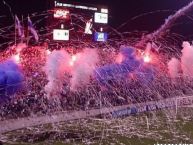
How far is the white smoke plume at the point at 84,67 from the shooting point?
57.6ft

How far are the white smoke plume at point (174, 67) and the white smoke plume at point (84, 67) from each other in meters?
6.45

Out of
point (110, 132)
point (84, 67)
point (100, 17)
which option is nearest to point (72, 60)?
point (84, 67)

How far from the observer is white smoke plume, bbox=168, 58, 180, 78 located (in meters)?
24.2

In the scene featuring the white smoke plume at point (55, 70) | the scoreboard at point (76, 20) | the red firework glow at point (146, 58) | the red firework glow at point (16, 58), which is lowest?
the white smoke plume at point (55, 70)

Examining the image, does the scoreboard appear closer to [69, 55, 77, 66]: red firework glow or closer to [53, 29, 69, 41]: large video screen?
[53, 29, 69, 41]: large video screen

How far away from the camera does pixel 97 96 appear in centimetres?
1927

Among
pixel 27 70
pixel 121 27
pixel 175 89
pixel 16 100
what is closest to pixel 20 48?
pixel 27 70

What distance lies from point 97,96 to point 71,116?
11.9ft

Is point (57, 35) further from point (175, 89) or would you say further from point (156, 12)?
point (156, 12)

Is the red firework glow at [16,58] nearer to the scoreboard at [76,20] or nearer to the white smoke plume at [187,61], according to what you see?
the scoreboard at [76,20]

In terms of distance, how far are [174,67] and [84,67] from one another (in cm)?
810

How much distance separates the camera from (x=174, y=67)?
2481 centimetres

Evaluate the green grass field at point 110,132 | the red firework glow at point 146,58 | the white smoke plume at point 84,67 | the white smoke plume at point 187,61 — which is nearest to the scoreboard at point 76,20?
the red firework glow at point 146,58

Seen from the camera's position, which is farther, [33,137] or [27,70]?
[27,70]
